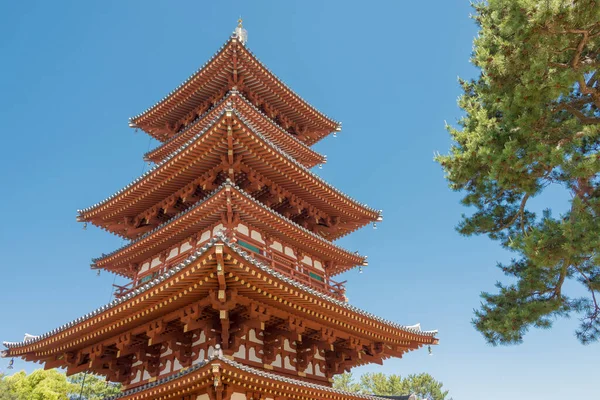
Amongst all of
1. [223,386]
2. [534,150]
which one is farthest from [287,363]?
[534,150]

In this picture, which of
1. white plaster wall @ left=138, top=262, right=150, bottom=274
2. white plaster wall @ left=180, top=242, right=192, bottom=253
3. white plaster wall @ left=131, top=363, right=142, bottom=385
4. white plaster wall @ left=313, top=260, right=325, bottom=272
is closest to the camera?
white plaster wall @ left=131, top=363, right=142, bottom=385

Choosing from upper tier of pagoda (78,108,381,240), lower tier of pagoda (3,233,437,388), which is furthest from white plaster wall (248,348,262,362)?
upper tier of pagoda (78,108,381,240)

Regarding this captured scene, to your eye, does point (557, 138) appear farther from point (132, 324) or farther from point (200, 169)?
point (132, 324)

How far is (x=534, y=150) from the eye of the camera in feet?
33.2

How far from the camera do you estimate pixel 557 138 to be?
10.6m

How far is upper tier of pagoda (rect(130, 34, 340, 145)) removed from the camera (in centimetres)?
1828

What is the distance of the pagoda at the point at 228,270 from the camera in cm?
1034

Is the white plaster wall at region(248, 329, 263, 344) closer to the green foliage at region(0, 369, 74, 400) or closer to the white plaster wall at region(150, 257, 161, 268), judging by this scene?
the white plaster wall at region(150, 257, 161, 268)

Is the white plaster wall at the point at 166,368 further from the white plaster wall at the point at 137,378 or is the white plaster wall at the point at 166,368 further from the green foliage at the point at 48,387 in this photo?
the green foliage at the point at 48,387

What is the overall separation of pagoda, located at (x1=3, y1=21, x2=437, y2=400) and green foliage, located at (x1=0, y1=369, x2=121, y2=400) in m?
20.0

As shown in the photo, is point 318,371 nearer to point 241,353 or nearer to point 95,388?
point 241,353

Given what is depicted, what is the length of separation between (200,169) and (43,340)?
7370 mm

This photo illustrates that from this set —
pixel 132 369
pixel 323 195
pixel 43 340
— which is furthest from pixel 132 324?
pixel 323 195

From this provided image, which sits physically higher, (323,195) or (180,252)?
(323,195)
